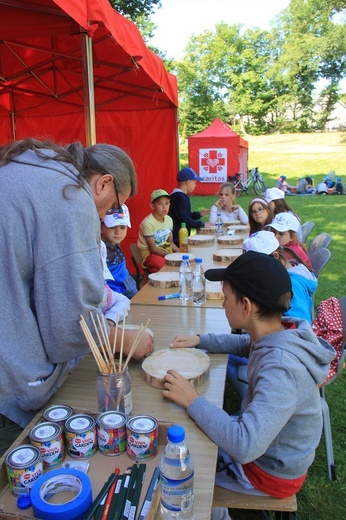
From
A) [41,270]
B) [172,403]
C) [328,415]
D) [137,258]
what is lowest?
[328,415]

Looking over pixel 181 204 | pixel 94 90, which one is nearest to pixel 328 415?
pixel 181 204

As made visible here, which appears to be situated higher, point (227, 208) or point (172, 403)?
point (227, 208)

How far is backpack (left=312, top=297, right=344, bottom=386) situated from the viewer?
2.13 meters

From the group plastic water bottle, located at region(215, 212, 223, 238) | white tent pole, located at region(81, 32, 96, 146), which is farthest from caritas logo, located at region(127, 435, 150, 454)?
plastic water bottle, located at region(215, 212, 223, 238)

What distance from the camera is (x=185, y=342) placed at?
1964 mm

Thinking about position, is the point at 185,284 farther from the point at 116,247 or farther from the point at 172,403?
the point at 172,403

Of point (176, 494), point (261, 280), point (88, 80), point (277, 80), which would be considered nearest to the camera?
point (176, 494)

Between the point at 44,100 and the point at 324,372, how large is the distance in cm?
633

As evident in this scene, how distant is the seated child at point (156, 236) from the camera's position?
15.5 ft

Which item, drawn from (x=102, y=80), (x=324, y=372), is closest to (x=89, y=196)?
(x=324, y=372)

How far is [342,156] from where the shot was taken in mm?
25688

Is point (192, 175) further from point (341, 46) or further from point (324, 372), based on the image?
point (341, 46)

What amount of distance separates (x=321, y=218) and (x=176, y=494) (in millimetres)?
10772

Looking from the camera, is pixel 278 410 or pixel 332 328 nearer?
pixel 278 410
